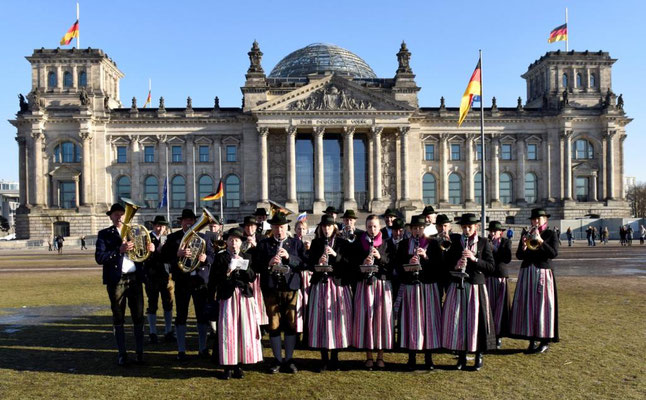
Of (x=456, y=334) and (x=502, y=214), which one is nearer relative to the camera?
(x=456, y=334)

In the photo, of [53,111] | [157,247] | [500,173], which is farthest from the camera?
[500,173]

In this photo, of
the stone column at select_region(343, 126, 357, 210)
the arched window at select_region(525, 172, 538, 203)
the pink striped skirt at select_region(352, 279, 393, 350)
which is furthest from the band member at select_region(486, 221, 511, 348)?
the arched window at select_region(525, 172, 538, 203)

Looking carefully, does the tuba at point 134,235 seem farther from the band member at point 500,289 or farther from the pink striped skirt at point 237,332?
the band member at point 500,289

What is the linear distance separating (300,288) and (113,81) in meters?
75.8

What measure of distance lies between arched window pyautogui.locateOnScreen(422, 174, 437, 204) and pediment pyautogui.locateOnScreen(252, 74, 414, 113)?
1047 cm

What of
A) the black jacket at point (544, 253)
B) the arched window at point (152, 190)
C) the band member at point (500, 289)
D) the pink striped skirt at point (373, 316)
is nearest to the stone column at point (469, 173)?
the arched window at point (152, 190)

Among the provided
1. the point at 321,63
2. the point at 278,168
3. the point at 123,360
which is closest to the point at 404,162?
the point at 278,168

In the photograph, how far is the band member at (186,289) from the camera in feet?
35.7

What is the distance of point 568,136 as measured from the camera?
233 ft

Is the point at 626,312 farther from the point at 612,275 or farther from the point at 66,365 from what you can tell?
the point at 66,365

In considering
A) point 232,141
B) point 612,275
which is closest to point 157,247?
point 612,275

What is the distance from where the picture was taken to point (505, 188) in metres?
72.8

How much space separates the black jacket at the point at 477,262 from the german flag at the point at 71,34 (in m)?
69.4

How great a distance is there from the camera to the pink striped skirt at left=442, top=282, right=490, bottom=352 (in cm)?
977
